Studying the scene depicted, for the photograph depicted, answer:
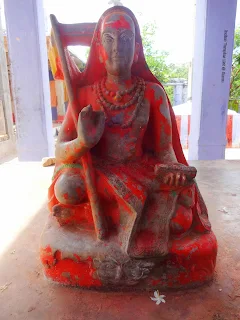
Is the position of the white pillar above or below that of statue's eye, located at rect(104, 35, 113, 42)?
below

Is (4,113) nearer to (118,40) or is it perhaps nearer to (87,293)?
(118,40)

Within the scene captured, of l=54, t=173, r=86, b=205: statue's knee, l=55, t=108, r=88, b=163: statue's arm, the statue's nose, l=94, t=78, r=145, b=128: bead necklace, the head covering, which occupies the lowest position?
l=54, t=173, r=86, b=205: statue's knee

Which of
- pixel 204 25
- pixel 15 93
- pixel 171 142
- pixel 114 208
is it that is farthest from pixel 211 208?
pixel 15 93

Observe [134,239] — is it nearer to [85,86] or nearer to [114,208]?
[114,208]

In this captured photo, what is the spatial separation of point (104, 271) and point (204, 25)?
12.7 feet

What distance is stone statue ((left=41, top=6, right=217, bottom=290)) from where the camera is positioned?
4.34ft

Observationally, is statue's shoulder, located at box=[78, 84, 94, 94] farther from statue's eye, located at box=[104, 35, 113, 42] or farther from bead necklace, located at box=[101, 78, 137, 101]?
statue's eye, located at box=[104, 35, 113, 42]

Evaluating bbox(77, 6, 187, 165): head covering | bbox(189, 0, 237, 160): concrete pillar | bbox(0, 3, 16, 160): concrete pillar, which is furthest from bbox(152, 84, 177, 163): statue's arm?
bbox(0, 3, 16, 160): concrete pillar

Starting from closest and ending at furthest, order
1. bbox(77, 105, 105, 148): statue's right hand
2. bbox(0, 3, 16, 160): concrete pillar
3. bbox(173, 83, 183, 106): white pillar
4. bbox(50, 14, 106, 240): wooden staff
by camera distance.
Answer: bbox(77, 105, 105, 148): statue's right hand, bbox(50, 14, 106, 240): wooden staff, bbox(0, 3, 16, 160): concrete pillar, bbox(173, 83, 183, 106): white pillar

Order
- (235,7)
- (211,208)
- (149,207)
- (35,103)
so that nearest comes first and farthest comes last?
1. (149,207)
2. (211,208)
3. (235,7)
4. (35,103)

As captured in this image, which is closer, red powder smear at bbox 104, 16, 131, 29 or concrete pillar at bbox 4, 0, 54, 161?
red powder smear at bbox 104, 16, 131, 29

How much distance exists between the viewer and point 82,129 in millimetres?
1230

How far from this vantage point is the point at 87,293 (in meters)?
1.37

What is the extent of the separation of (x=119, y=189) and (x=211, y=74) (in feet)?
11.4
